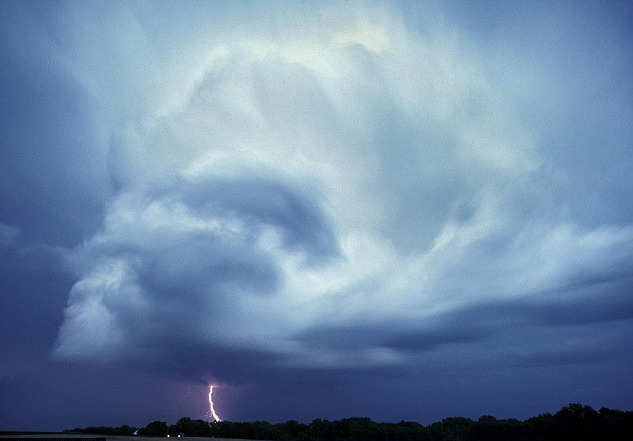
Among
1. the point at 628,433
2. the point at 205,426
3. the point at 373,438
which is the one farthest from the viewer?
the point at 205,426

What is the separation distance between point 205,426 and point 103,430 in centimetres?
2319

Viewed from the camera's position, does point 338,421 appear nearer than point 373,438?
No

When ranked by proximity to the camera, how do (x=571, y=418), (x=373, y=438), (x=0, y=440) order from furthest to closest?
(x=373, y=438) → (x=571, y=418) → (x=0, y=440)

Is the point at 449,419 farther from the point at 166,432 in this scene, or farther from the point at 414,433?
the point at 166,432

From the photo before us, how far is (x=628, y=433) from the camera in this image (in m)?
81.9

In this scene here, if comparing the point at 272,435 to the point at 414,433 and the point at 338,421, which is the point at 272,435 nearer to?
the point at 338,421

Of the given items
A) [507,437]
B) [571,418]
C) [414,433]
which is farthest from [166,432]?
[571,418]

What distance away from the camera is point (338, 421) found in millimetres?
113875

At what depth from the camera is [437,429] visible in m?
110

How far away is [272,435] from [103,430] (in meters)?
38.9

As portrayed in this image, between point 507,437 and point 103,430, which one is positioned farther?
point 103,430

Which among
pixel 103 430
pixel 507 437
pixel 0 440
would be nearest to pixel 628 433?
pixel 507 437

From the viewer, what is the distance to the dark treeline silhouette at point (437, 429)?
8888 centimetres

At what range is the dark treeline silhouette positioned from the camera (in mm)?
88875
